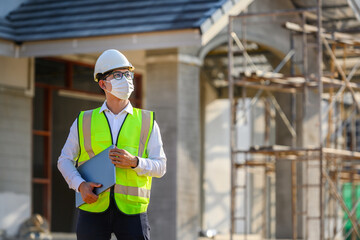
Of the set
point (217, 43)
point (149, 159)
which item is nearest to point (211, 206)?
point (217, 43)

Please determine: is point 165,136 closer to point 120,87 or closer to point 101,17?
point 101,17

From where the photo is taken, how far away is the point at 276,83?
1777 centimetres

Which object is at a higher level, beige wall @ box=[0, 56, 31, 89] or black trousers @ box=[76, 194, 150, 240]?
beige wall @ box=[0, 56, 31, 89]

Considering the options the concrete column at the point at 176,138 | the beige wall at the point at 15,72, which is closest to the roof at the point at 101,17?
the beige wall at the point at 15,72

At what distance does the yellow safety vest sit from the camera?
6.05 metres

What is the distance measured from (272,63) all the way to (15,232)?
25.5ft

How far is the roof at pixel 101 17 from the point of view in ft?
49.9

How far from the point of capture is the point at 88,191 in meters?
5.94

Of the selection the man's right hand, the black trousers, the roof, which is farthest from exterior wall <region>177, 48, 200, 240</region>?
the man's right hand

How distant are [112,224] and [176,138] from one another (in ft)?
33.4

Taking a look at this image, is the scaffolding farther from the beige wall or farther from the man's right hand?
the man's right hand

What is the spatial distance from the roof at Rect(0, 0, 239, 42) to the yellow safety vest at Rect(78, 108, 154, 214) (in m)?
8.59

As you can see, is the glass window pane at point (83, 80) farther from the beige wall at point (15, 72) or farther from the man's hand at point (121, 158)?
the man's hand at point (121, 158)

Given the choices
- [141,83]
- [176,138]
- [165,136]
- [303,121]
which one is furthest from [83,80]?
[303,121]
